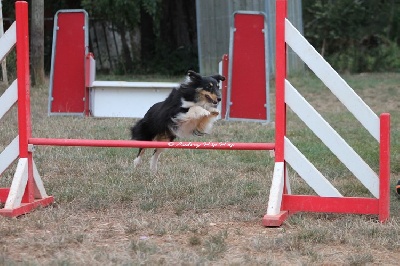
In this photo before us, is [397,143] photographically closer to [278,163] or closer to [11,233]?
[278,163]

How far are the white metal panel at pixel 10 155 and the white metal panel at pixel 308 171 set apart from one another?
1.95 meters

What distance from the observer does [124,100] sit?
1213 centimetres

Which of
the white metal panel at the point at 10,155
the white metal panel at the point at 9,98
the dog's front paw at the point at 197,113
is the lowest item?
the dog's front paw at the point at 197,113

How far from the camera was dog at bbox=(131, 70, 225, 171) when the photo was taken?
7719 millimetres

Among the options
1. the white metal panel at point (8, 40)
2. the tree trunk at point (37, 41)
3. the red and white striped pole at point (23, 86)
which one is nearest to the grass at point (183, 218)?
the red and white striped pole at point (23, 86)

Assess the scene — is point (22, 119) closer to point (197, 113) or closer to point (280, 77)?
point (280, 77)

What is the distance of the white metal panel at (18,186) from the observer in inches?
223

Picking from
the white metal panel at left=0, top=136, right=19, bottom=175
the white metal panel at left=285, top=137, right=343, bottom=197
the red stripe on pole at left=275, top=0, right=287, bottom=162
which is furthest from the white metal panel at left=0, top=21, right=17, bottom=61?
the white metal panel at left=285, top=137, right=343, bottom=197

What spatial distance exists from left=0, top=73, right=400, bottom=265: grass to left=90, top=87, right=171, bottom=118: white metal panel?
242 centimetres

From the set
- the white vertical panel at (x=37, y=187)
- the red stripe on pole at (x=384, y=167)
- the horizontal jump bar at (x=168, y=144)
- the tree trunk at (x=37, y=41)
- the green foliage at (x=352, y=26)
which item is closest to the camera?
the red stripe on pole at (x=384, y=167)

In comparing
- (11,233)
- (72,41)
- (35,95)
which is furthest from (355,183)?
(35,95)

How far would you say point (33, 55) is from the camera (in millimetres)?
16344

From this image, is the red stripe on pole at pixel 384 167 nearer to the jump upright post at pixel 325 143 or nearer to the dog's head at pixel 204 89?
the jump upright post at pixel 325 143

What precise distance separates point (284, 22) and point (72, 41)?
7.10 m
